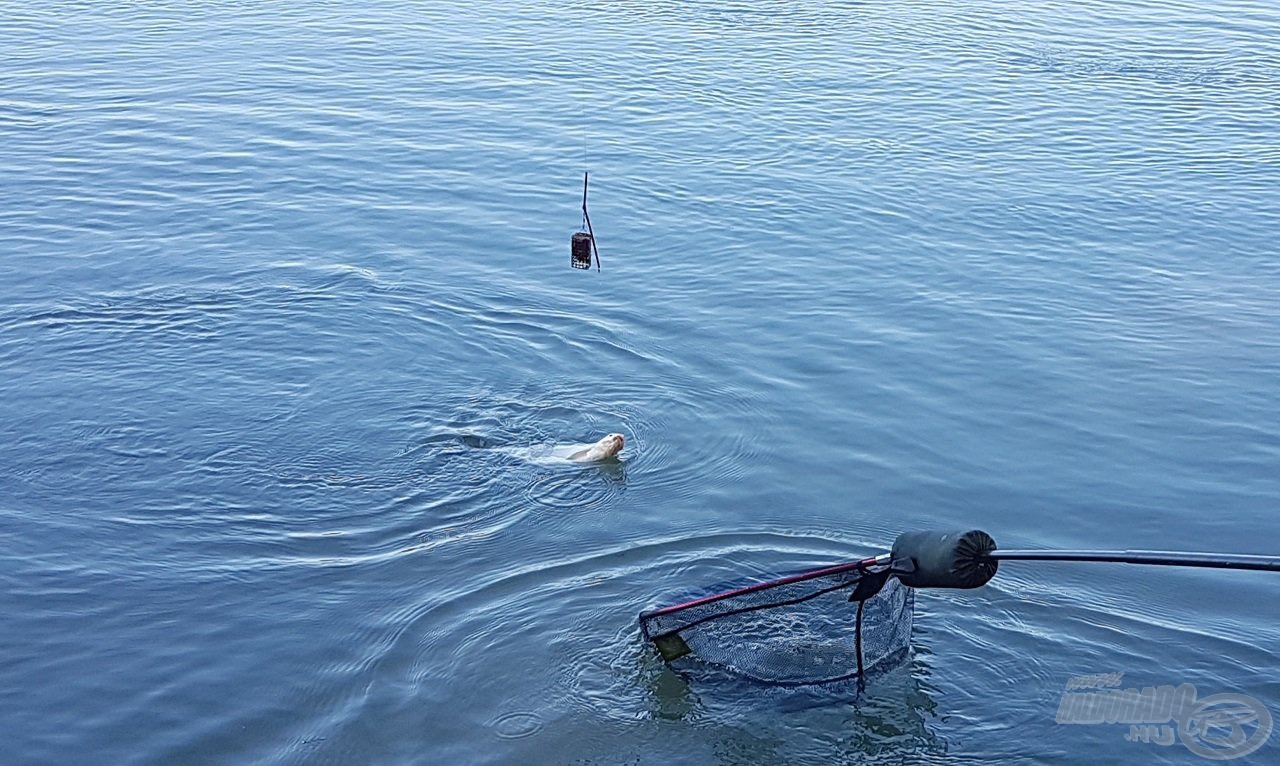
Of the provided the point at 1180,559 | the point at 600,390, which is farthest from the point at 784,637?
the point at 600,390

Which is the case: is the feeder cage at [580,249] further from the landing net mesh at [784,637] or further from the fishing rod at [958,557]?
the fishing rod at [958,557]

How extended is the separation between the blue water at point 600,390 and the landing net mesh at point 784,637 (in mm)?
234

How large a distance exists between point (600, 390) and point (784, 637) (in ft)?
14.4

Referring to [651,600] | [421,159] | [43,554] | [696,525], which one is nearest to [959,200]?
[421,159]

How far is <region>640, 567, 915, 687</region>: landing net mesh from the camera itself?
8086mm

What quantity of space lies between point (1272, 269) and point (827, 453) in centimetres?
689

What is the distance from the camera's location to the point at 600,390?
12.3 metres

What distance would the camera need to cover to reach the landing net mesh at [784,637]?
809cm

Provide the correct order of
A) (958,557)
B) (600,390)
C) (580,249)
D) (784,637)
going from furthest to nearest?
1. (580,249)
2. (600,390)
3. (784,637)
4. (958,557)

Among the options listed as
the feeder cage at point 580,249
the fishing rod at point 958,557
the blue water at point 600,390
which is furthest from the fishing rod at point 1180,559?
the feeder cage at point 580,249

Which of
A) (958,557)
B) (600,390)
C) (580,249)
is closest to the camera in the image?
(958,557)

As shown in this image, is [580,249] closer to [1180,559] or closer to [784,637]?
[784,637]

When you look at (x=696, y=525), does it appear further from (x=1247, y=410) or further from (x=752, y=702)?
(x=1247, y=410)

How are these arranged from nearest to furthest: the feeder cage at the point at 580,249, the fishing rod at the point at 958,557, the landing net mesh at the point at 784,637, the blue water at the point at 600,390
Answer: the fishing rod at the point at 958,557 → the landing net mesh at the point at 784,637 → the blue water at the point at 600,390 → the feeder cage at the point at 580,249
